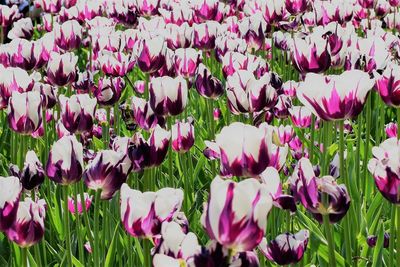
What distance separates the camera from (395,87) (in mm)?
2350

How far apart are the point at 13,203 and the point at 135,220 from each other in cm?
29

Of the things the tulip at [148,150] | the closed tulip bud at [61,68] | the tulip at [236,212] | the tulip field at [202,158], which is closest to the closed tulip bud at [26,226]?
the tulip field at [202,158]

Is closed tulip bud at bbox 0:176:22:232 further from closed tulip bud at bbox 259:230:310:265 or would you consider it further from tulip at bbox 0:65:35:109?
tulip at bbox 0:65:35:109

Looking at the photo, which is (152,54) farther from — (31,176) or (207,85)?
(31,176)

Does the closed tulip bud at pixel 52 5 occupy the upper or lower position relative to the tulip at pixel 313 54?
lower

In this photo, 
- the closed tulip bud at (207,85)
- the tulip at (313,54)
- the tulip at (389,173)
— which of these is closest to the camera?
the tulip at (389,173)

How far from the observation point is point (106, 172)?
197 cm

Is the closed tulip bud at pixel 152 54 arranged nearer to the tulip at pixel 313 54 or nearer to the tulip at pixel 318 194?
the tulip at pixel 313 54

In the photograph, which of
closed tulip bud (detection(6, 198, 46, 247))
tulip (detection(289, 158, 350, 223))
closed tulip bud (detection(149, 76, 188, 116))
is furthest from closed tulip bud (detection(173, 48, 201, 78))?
tulip (detection(289, 158, 350, 223))

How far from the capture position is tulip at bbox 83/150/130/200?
6.45ft

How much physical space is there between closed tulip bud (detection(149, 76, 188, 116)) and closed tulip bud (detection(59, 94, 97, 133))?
30 centimetres

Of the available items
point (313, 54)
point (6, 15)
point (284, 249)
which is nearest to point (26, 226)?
point (284, 249)

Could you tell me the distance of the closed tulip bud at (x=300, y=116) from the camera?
3.46m

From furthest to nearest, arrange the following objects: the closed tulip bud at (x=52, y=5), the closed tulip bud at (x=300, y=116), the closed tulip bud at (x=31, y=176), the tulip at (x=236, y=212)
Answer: the closed tulip bud at (x=52, y=5), the closed tulip bud at (x=300, y=116), the closed tulip bud at (x=31, y=176), the tulip at (x=236, y=212)
